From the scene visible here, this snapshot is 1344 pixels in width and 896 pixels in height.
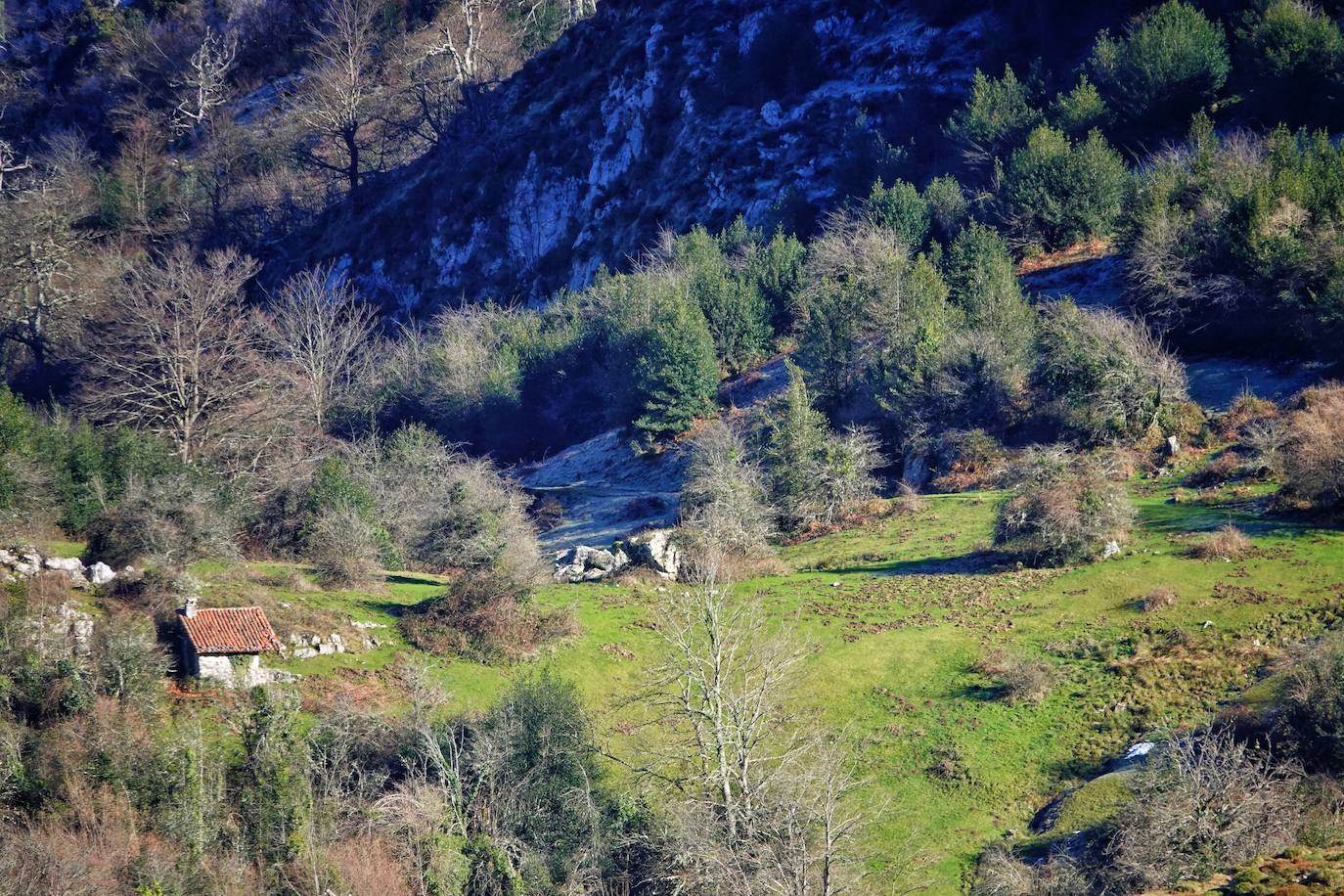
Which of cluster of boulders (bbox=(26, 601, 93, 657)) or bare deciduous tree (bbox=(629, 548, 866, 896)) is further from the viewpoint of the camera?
cluster of boulders (bbox=(26, 601, 93, 657))

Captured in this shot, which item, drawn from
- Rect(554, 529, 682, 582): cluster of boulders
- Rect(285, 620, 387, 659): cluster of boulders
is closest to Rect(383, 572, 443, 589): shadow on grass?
Rect(554, 529, 682, 582): cluster of boulders

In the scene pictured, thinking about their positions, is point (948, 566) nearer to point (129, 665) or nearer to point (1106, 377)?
point (1106, 377)

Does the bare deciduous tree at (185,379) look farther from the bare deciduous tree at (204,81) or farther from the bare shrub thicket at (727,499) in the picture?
the bare deciduous tree at (204,81)

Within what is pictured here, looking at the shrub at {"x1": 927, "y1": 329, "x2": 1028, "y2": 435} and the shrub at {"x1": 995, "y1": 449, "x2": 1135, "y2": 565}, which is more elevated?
the shrub at {"x1": 927, "y1": 329, "x2": 1028, "y2": 435}

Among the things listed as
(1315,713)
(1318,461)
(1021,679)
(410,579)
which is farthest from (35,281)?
(1315,713)

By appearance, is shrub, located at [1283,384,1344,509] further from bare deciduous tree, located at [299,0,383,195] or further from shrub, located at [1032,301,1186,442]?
bare deciduous tree, located at [299,0,383,195]

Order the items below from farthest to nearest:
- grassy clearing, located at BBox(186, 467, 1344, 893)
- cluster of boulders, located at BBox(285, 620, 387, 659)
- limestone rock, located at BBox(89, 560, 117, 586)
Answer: limestone rock, located at BBox(89, 560, 117, 586) < cluster of boulders, located at BBox(285, 620, 387, 659) < grassy clearing, located at BBox(186, 467, 1344, 893)

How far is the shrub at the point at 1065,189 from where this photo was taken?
227 feet

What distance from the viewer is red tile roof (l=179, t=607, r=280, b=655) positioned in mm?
33656

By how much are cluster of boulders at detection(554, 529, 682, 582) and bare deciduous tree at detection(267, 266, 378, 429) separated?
33665 mm

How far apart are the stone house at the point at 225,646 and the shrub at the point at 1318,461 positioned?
32.8 meters

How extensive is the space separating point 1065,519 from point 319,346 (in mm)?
57356

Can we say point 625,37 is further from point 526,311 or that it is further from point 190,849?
point 190,849

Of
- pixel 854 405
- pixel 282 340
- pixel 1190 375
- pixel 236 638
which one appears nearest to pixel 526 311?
pixel 282 340
